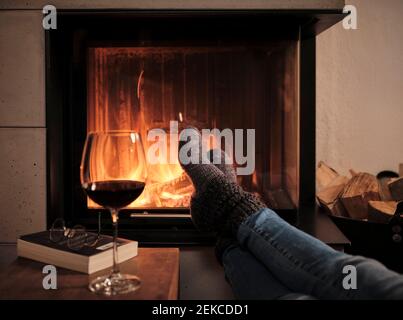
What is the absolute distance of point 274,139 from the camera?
153cm

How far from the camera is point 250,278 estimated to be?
858 millimetres

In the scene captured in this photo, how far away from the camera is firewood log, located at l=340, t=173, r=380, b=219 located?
1.51 m

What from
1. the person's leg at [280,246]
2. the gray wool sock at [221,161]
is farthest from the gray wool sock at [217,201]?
the gray wool sock at [221,161]

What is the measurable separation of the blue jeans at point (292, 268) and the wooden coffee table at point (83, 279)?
0.14 meters

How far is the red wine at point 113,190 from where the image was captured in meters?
0.68

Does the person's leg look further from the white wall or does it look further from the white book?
the white wall

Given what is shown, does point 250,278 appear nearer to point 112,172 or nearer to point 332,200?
point 112,172

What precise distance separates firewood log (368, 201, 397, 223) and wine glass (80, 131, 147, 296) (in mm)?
933

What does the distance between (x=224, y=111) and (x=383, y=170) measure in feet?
2.00

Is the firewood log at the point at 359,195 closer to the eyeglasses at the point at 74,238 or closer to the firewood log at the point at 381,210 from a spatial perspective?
the firewood log at the point at 381,210

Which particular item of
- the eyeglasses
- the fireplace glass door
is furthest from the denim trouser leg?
the fireplace glass door

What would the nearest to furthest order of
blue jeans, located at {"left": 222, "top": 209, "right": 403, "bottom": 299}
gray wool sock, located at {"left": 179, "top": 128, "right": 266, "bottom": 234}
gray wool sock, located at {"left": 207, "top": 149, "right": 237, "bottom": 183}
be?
blue jeans, located at {"left": 222, "top": 209, "right": 403, "bottom": 299} < gray wool sock, located at {"left": 179, "top": 128, "right": 266, "bottom": 234} < gray wool sock, located at {"left": 207, "top": 149, "right": 237, "bottom": 183}

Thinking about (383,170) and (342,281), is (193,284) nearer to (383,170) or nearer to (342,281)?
(342,281)
